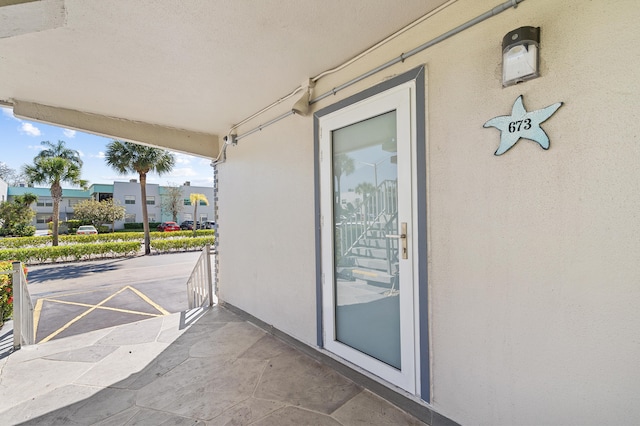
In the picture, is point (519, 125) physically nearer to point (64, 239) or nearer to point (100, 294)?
point (100, 294)

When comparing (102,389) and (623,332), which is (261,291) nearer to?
(102,389)

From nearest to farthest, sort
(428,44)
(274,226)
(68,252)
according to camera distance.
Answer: (428,44) → (274,226) → (68,252)

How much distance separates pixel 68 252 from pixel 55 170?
16.2 feet

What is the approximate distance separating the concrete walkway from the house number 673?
6.40 ft

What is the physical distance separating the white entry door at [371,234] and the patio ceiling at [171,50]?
1.80 feet

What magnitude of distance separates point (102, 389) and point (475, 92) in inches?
144

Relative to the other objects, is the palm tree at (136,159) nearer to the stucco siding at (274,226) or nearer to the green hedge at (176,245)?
the green hedge at (176,245)

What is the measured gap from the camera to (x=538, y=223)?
1511 millimetres

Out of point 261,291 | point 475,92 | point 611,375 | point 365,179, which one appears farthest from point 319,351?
point 475,92

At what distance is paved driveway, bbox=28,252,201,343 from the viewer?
208 inches

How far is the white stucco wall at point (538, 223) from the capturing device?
129 cm

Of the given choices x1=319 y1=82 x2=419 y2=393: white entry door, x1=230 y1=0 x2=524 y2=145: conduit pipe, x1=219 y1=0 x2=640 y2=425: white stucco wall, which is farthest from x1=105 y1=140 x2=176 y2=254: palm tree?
x1=219 y1=0 x2=640 y2=425: white stucco wall

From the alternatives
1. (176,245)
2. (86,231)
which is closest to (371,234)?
(176,245)

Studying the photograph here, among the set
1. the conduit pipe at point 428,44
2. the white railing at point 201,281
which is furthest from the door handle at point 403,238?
the white railing at point 201,281
